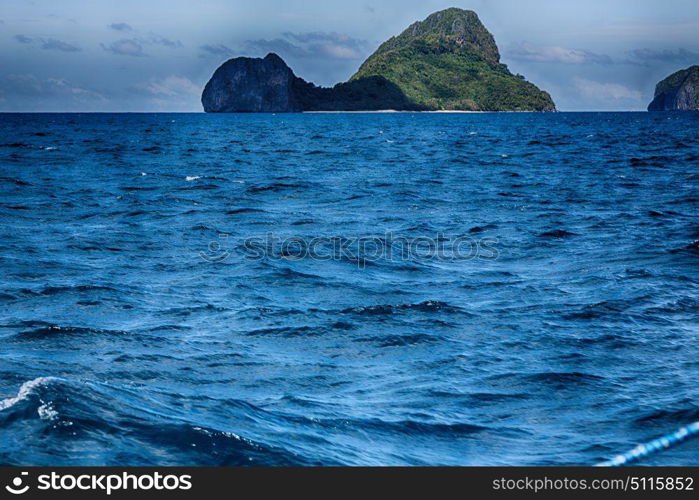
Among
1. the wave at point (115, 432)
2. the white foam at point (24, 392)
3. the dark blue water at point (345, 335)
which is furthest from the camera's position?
the white foam at point (24, 392)

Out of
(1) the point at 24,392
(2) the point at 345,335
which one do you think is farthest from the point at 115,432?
(2) the point at 345,335

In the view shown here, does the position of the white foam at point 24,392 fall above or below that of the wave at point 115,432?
above

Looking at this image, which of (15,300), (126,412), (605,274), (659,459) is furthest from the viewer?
(605,274)

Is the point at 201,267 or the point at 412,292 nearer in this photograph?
the point at 412,292

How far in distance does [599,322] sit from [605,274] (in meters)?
3.78

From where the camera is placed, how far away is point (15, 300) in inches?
520

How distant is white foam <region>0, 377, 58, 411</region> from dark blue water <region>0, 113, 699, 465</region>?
0.03m

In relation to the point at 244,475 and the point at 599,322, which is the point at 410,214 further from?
the point at 244,475

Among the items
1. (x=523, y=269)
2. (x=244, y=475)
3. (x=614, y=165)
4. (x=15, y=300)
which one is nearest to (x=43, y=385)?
(x=244, y=475)

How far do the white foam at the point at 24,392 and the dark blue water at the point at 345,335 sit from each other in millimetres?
32

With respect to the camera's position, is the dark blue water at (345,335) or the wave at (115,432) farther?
the dark blue water at (345,335)

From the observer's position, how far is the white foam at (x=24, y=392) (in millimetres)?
7578

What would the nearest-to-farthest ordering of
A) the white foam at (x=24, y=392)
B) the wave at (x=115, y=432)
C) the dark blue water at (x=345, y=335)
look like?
the wave at (x=115, y=432) < the dark blue water at (x=345, y=335) < the white foam at (x=24, y=392)

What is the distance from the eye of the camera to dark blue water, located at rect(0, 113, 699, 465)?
747 centimetres
